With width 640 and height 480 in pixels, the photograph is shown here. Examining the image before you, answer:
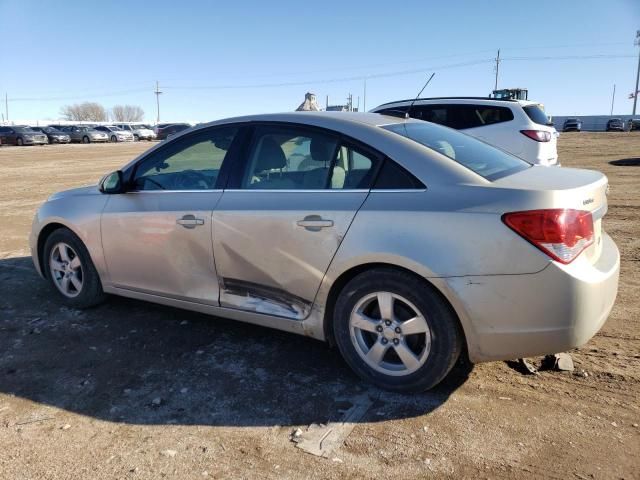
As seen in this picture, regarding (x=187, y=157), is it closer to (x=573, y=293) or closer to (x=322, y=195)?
(x=322, y=195)

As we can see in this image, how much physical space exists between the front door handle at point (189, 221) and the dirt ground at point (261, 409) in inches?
35.2

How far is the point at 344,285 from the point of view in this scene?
3348mm

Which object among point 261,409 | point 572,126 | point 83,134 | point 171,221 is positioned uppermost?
point 572,126

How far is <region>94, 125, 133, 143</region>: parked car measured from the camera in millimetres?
50500

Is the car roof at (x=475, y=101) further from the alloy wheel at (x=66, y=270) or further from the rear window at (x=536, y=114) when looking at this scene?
the alloy wheel at (x=66, y=270)

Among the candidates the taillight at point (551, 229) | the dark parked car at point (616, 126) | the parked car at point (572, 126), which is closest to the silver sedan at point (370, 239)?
the taillight at point (551, 229)

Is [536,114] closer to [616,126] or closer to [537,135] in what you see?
[537,135]

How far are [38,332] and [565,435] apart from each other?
12.5ft

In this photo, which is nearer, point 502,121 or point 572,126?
point 502,121

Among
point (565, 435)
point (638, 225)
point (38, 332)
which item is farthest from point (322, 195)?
point (638, 225)

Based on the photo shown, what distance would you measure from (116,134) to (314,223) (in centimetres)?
5185

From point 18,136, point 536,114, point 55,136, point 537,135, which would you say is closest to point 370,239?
point 537,135

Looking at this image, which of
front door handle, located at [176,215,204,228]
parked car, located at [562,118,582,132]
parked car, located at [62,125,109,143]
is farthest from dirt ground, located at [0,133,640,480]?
parked car, located at [562,118,582,132]

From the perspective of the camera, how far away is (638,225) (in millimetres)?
7652
